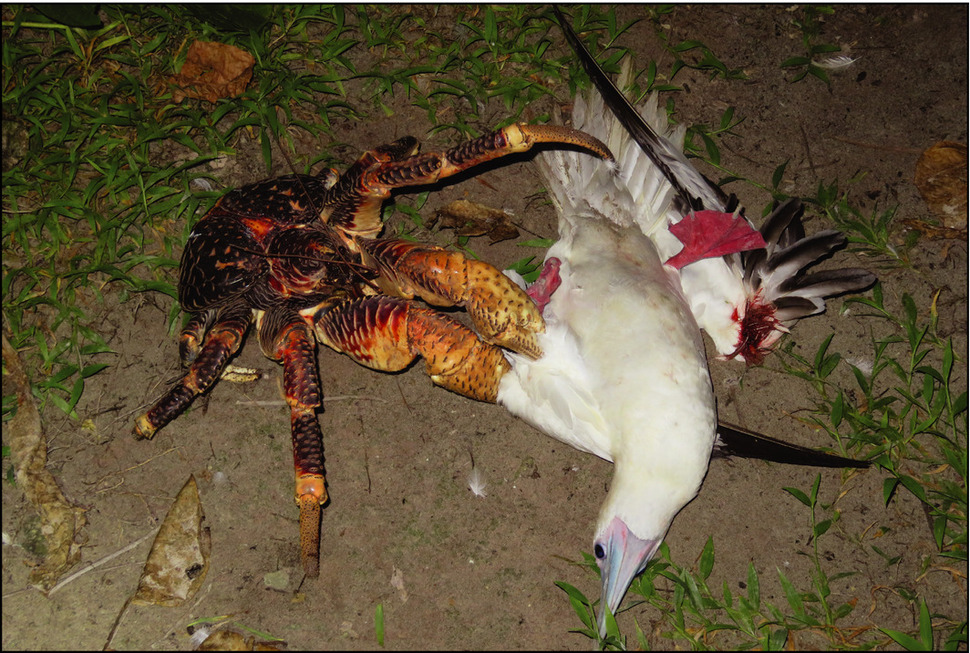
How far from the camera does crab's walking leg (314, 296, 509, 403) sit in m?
2.28

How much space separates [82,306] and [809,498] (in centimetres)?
321

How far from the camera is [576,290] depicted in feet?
8.40

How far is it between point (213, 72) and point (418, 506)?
→ 214cm

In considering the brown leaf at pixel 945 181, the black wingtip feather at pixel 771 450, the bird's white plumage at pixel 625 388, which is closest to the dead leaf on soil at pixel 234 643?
the bird's white plumage at pixel 625 388

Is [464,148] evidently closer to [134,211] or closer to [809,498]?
[134,211]

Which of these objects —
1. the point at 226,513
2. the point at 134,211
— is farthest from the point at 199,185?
the point at 226,513

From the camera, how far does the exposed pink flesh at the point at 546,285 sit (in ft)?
8.54

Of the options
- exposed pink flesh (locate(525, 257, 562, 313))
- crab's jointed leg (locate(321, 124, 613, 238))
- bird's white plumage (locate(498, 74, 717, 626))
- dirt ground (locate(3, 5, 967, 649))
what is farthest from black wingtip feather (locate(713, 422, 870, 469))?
crab's jointed leg (locate(321, 124, 613, 238))

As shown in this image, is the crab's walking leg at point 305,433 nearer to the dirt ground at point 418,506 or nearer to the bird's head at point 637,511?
the dirt ground at point 418,506

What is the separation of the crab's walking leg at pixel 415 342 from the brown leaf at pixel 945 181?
220cm

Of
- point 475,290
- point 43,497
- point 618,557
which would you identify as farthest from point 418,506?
point 43,497

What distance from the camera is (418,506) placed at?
112 inches

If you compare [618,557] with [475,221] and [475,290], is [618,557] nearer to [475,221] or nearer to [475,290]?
[475,290]

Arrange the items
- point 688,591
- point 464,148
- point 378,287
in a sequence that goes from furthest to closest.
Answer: point 688,591 → point 378,287 → point 464,148
